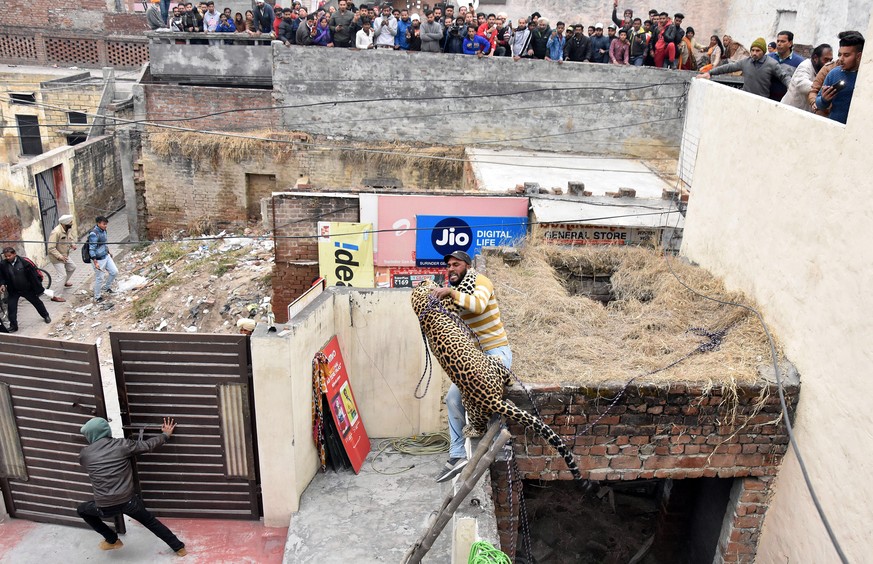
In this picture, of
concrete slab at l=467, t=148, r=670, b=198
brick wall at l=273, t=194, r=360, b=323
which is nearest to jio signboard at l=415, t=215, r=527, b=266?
concrete slab at l=467, t=148, r=670, b=198

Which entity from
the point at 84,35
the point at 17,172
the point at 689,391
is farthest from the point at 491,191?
the point at 84,35

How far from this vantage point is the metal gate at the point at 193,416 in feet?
20.2

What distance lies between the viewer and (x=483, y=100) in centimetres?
1652

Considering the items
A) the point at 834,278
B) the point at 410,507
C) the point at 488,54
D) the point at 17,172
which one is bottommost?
the point at 410,507

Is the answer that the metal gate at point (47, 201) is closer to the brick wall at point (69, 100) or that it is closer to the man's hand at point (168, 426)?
the brick wall at point (69, 100)

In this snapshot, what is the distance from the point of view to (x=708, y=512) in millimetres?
6547

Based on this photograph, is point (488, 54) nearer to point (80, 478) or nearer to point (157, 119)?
point (157, 119)

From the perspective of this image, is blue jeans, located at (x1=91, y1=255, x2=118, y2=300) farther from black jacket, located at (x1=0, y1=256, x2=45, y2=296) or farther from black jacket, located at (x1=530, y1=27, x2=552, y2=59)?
black jacket, located at (x1=530, y1=27, x2=552, y2=59)

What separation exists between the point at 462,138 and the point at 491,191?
4549 millimetres

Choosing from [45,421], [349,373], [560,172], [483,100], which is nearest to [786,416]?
[349,373]

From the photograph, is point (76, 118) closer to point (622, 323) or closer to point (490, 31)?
point (490, 31)

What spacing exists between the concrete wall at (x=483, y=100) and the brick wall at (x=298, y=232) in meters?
4.97

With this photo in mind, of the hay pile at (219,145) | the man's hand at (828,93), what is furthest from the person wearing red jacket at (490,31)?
the man's hand at (828,93)

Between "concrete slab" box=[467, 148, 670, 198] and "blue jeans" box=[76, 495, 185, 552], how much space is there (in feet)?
28.0
